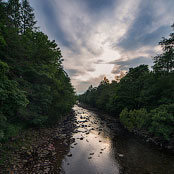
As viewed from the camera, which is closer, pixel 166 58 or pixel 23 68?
pixel 23 68

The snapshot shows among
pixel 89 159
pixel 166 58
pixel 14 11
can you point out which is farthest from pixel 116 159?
pixel 14 11

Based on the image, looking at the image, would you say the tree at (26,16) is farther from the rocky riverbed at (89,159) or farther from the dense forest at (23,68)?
the rocky riverbed at (89,159)

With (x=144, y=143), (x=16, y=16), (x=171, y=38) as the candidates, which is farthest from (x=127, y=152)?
(x=16, y=16)

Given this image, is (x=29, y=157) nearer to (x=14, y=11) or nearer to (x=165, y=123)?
(x=165, y=123)

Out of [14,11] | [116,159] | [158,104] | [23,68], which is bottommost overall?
[116,159]

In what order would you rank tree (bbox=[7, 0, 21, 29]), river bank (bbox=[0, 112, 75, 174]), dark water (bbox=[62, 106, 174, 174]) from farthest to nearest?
tree (bbox=[7, 0, 21, 29]), dark water (bbox=[62, 106, 174, 174]), river bank (bbox=[0, 112, 75, 174])

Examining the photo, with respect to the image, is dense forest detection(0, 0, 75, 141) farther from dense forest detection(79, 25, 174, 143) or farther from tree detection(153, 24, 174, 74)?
tree detection(153, 24, 174, 74)

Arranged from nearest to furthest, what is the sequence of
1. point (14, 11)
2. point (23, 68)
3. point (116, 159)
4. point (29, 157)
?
point (29, 157)
point (116, 159)
point (23, 68)
point (14, 11)

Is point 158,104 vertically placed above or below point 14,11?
below

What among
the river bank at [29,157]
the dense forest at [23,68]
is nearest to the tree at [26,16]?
the dense forest at [23,68]

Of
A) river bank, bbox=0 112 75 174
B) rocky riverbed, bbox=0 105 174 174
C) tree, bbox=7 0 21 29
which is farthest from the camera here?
tree, bbox=7 0 21 29

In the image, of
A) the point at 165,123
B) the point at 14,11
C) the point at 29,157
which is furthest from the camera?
the point at 14,11

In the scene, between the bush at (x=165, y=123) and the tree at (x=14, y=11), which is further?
the tree at (x=14, y=11)

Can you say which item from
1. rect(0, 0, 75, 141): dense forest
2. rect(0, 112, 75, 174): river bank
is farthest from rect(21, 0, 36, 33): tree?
rect(0, 112, 75, 174): river bank
